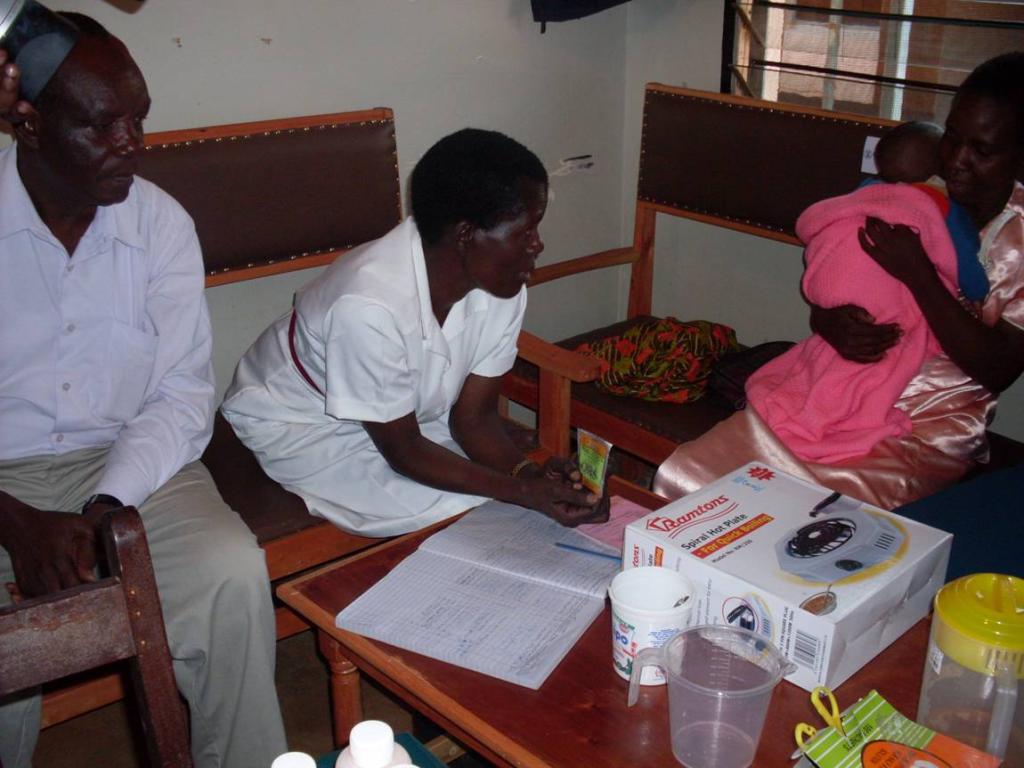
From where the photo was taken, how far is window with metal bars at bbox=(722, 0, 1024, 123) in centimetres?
269

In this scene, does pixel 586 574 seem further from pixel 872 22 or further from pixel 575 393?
pixel 872 22

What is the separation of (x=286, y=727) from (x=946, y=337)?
67.5 inches

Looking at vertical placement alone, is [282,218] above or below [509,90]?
below

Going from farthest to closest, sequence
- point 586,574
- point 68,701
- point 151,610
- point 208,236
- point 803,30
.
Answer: point 803,30, point 208,236, point 68,701, point 586,574, point 151,610

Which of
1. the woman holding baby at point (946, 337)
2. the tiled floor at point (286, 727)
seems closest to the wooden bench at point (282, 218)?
the tiled floor at point (286, 727)

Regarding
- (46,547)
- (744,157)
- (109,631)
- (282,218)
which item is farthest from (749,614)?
(744,157)

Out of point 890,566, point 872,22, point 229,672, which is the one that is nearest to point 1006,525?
point 890,566

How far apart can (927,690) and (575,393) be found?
1.50 m

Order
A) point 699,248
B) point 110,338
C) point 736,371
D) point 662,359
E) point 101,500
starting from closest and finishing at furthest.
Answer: point 101,500 < point 110,338 < point 736,371 < point 662,359 < point 699,248

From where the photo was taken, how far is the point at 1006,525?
1894 millimetres

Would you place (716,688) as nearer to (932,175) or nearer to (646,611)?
(646,611)

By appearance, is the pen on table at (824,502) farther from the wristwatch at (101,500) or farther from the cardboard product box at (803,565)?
the wristwatch at (101,500)

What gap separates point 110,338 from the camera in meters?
2.04

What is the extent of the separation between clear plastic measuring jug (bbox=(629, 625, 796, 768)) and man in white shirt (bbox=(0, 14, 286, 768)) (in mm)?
865
